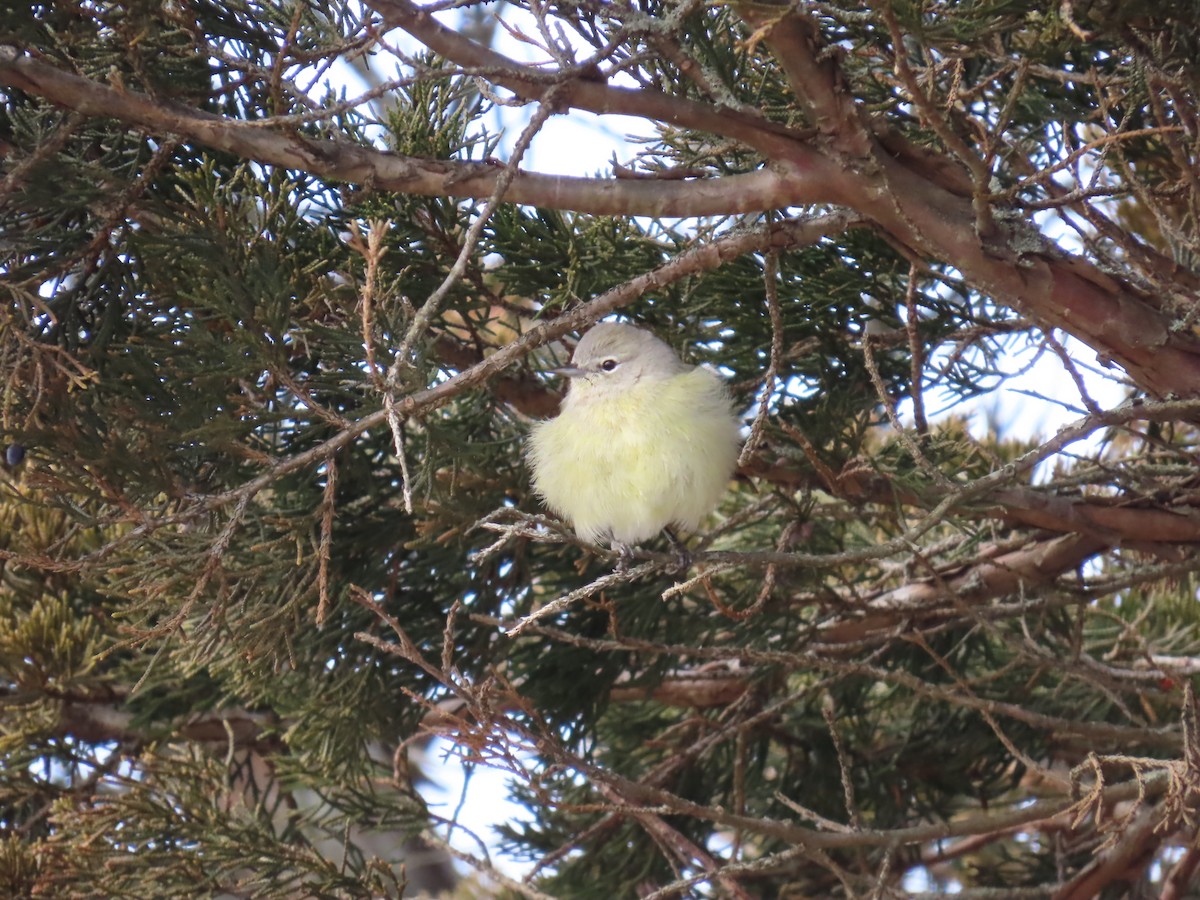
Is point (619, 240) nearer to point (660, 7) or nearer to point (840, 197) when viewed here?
point (660, 7)

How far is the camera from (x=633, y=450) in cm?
341

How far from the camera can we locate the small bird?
3352 mm

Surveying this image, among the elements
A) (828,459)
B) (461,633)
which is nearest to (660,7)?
(828,459)

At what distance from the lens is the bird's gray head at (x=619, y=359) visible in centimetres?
358

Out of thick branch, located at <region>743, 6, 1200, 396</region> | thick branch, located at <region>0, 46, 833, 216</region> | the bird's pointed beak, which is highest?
the bird's pointed beak

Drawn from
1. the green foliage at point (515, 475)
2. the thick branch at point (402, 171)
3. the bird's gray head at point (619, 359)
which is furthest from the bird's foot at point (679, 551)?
the thick branch at point (402, 171)

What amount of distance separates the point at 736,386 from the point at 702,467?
0.24m

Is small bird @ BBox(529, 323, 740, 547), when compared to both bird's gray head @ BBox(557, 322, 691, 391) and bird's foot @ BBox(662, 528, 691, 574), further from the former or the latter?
bird's foot @ BBox(662, 528, 691, 574)

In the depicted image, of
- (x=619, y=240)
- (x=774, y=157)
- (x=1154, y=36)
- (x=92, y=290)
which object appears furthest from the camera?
(x=619, y=240)

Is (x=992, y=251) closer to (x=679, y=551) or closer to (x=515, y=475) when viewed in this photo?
(x=679, y=551)

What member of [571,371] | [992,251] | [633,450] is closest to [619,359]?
[571,371]

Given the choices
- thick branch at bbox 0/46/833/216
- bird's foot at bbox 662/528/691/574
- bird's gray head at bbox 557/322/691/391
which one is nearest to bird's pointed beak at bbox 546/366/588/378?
bird's gray head at bbox 557/322/691/391

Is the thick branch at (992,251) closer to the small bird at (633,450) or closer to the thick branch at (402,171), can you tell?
the thick branch at (402,171)

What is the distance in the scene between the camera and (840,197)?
2.29m
